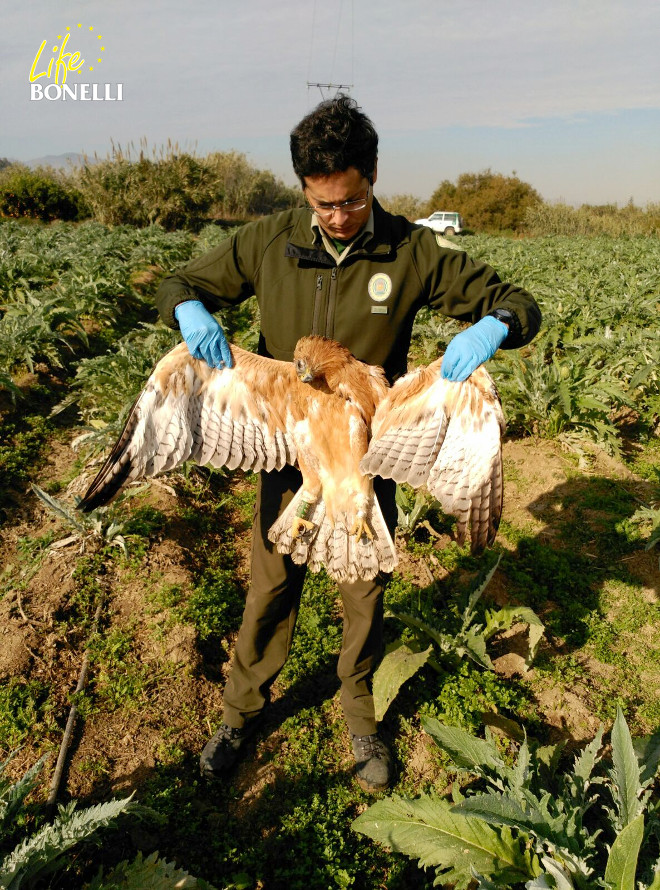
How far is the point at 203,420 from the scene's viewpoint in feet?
9.00

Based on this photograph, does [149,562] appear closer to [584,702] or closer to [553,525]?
[584,702]

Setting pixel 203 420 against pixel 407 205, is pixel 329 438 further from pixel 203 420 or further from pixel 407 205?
pixel 407 205

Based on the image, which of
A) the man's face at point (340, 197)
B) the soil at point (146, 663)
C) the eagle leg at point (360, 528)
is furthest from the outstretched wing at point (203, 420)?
the soil at point (146, 663)

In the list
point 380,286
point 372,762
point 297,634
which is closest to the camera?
point 380,286

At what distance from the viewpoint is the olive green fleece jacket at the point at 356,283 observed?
8.39 feet

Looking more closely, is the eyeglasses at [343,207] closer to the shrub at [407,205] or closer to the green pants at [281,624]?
the green pants at [281,624]

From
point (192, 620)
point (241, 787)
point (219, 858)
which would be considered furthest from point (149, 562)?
point (219, 858)

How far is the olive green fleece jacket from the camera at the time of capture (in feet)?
8.39

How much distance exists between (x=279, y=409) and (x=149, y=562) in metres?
2.23

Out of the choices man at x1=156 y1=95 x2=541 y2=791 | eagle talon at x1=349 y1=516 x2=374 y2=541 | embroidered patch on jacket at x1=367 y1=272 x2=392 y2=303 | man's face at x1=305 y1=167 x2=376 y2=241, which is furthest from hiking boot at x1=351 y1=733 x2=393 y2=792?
man's face at x1=305 y1=167 x2=376 y2=241

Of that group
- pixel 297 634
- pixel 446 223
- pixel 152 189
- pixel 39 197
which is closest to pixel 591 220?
pixel 446 223

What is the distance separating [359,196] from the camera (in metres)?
2.35

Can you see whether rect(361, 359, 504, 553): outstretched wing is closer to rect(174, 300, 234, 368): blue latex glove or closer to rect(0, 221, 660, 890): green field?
rect(174, 300, 234, 368): blue latex glove

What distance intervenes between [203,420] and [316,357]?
68 centimetres
